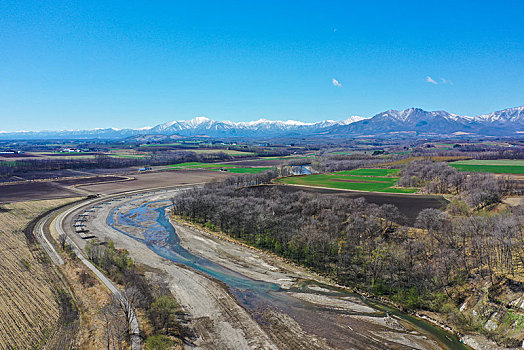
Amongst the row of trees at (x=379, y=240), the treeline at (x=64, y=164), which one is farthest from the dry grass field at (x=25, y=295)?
the treeline at (x=64, y=164)

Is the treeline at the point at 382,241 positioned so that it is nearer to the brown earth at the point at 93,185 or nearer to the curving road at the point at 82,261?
the curving road at the point at 82,261

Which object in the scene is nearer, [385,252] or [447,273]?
[447,273]

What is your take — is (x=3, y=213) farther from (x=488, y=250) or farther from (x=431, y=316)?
(x=488, y=250)

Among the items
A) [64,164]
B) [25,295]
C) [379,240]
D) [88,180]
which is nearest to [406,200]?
[379,240]

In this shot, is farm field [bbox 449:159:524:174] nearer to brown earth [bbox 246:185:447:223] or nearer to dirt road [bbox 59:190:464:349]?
brown earth [bbox 246:185:447:223]

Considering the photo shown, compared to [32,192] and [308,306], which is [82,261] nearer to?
[308,306]

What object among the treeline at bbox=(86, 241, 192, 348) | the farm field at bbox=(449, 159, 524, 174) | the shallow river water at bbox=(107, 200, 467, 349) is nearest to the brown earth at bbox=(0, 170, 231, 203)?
the shallow river water at bbox=(107, 200, 467, 349)

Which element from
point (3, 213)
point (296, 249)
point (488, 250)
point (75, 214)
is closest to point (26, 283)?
point (296, 249)
